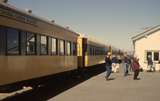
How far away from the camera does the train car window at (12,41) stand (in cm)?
1245

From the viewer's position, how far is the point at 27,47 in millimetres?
14297

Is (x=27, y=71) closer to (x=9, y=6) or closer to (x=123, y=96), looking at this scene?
(x=9, y=6)

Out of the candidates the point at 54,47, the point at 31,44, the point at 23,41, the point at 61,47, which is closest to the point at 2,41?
the point at 23,41

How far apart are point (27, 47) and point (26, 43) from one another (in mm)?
156

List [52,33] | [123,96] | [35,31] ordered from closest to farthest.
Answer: [35,31] < [123,96] < [52,33]

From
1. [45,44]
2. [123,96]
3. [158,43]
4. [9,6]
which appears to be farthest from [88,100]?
[158,43]

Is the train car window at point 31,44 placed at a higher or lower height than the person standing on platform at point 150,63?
higher

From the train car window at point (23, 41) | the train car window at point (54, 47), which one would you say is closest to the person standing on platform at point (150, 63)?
the train car window at point (54, 47)

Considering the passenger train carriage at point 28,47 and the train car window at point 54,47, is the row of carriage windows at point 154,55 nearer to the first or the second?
the passenger train carriage at point 28,47

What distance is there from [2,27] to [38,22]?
403cm

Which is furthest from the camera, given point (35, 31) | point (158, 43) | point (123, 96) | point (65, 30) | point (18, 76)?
point (158, 43)

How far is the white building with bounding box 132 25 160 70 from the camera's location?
39312mm

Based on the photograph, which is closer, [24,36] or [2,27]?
[2,27]

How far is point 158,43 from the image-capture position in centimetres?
3944
